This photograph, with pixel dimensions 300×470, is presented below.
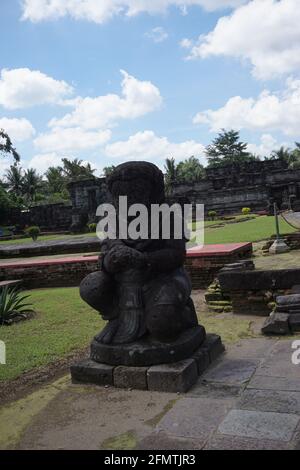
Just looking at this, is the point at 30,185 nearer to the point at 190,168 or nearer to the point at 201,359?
the point at 190,168

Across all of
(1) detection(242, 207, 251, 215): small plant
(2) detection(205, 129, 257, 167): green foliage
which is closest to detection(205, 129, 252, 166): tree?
(2) detection(205, 129, 257, 167): green foliage

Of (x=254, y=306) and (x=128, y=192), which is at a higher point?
(x=128, y=192)

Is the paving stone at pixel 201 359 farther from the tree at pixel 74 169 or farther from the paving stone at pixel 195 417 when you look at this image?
the tree at pixel 74 169

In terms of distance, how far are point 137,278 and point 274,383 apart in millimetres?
1406

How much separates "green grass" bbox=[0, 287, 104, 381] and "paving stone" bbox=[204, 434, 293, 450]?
2365 millimetres

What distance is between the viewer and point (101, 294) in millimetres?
3977

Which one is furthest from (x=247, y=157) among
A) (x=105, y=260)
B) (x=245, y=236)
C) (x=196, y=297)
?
(x=105, y=260)

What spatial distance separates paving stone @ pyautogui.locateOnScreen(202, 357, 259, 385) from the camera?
353cm

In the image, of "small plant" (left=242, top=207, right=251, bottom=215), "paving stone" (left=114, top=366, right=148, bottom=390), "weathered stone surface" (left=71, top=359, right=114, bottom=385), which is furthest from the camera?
"small plant" (left=242, top=207, right=251, bottom=215)

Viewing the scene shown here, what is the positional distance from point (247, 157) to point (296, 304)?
5518cm

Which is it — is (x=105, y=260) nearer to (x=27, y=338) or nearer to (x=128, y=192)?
(x=128, y=192)

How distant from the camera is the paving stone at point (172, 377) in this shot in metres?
3.40

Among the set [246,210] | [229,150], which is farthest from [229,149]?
[246,210]

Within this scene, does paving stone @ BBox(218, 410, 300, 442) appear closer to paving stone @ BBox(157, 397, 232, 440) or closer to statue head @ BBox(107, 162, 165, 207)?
paving stone @ BBox(157, 397, 232, 440)
